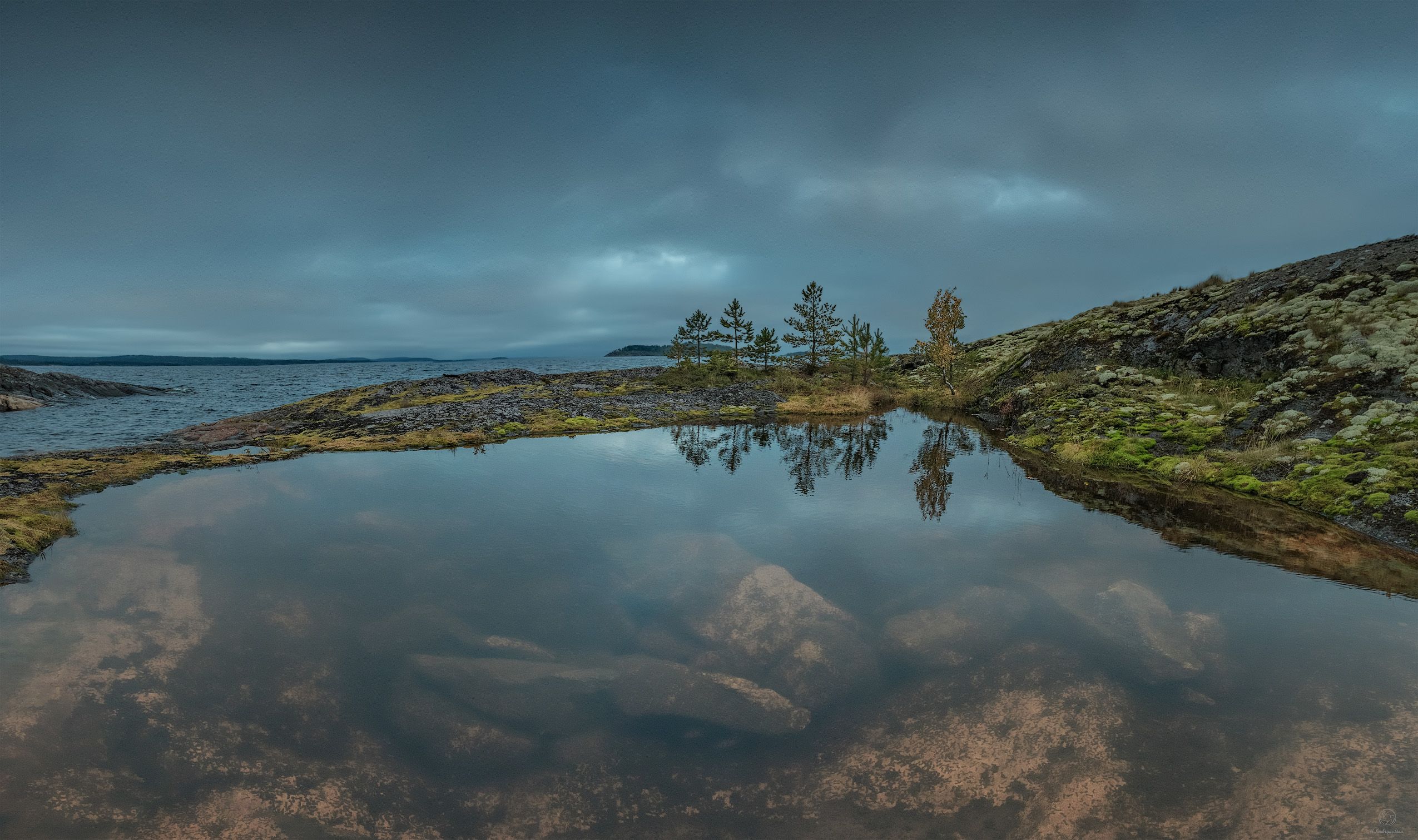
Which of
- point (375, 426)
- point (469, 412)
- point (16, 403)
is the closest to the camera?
point (375, 426)

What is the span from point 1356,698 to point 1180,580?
388 centimetres

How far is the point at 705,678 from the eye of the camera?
7547 millimetres

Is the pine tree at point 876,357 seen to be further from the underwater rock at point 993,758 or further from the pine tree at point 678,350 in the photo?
the underwater rock at point 993,758

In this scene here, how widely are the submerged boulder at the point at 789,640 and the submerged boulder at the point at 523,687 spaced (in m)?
1.82

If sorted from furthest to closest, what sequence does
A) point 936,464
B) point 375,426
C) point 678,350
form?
point 678,350
point 375,426
point 936,464

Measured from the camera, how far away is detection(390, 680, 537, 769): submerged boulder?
6035mm

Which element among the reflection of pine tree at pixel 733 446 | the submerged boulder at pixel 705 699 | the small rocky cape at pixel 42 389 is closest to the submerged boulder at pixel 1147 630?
the submerged boulder at pixel 705 699

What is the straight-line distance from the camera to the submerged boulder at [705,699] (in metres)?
6.71

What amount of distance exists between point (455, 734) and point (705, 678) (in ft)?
10.2

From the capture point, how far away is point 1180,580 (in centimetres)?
1066

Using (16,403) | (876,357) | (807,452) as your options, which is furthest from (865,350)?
(16,403)

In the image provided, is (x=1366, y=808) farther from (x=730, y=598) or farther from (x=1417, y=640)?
(x=730, y=598)

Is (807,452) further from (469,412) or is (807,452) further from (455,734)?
A: (455,734)

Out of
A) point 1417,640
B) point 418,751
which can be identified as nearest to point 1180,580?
point 1417,640
